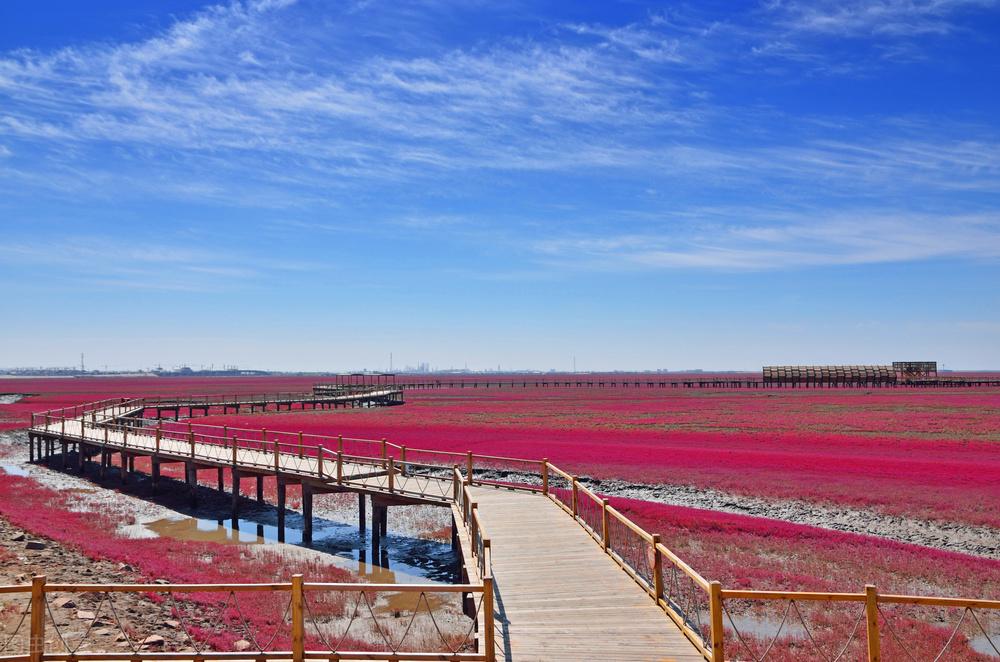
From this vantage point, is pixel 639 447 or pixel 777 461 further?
pixel 639 447

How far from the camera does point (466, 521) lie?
62.4 ft

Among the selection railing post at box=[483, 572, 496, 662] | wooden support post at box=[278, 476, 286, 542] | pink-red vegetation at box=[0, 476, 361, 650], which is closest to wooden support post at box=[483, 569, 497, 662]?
railing post at box=[483, 572, 496, 662]

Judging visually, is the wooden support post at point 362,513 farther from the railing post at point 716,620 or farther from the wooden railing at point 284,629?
the railing post at point 716,620

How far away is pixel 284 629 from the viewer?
15633 millimetres

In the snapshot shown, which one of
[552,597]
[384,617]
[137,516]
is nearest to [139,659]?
[552,597]

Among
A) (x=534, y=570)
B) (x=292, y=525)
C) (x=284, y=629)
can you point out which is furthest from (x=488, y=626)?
(x=292, y=525)

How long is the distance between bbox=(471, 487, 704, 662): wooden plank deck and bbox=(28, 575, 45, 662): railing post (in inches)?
233

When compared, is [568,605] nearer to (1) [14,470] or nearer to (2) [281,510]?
(2) [281,510]

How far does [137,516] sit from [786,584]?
24.2 metres

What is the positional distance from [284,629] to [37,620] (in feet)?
21.9

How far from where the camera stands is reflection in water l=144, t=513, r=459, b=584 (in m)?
21.9

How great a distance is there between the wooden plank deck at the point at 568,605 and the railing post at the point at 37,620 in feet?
19.5

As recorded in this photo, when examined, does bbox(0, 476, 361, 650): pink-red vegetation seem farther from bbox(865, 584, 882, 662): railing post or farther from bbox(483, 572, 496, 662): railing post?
bbox(865, 584, 882, 662): railing post

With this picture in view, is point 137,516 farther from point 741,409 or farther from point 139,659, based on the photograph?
point 741,409
